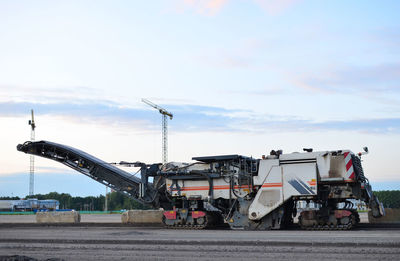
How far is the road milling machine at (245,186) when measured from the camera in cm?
2112

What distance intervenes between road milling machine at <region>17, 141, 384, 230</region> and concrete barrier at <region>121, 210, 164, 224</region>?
11.2ft

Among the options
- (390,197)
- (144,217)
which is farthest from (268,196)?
(390,197)

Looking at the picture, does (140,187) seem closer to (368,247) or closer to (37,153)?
(37,153)

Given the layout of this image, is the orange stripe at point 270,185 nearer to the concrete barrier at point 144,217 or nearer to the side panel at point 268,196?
the side panel at point 268,196

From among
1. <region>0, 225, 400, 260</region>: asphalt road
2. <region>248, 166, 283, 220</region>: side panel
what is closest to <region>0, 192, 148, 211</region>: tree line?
<region>248, 166, 283, 220</region>: side panel

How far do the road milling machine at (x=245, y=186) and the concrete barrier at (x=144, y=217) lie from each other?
3426 millimetres

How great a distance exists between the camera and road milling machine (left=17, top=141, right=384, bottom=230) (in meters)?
21.1

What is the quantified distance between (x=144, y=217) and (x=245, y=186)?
8696 millimetres

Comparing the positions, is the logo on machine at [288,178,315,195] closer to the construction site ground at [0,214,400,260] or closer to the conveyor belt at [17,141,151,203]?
the construction site ground at [0,214,400,260]

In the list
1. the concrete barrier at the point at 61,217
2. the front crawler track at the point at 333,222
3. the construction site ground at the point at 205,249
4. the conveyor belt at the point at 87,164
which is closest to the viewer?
the construction site ground at the point at 205,249

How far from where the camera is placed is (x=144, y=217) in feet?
95.2

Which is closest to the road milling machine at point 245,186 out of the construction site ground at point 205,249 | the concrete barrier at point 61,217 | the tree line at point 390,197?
the construction site ground at point 205,249

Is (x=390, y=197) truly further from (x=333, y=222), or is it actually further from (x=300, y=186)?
(x=300, y=186)

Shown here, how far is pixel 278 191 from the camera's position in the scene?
21.9m
